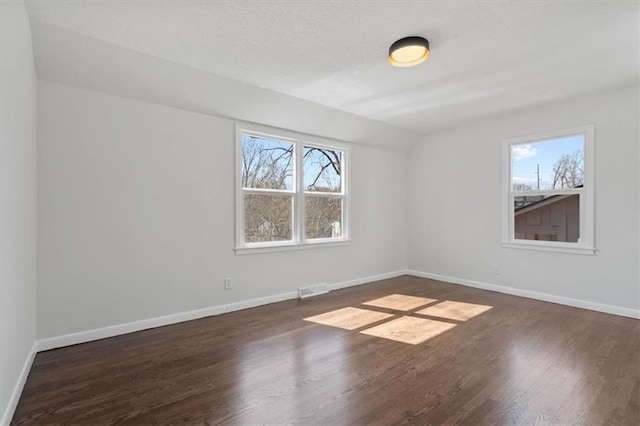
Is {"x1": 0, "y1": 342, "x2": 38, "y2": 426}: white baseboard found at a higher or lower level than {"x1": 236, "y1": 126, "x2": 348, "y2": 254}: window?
lower

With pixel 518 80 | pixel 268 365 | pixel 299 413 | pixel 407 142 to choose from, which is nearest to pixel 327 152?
pixel 407 142

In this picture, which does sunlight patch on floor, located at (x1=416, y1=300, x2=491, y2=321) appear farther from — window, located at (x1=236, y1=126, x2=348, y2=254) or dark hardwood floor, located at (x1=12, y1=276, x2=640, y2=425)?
window, located at (x1=236, y1=126, x2=348, y2=254)

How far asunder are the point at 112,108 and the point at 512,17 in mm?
3508

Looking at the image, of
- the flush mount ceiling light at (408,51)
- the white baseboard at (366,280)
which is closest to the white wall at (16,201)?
the flush mount ceiling light at (408,51)

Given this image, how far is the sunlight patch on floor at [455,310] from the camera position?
12.1ft

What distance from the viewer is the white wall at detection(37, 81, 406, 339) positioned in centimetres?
287

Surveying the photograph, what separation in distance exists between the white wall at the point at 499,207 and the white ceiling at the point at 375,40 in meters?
0.46

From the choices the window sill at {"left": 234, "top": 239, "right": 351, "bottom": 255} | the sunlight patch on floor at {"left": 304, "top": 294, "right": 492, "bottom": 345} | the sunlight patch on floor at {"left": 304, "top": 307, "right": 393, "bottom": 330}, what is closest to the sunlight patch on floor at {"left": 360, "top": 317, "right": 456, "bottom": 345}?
the sunlight patch on floor at {"left": 304, "top": 294, "right": 492, "bottom": 345}

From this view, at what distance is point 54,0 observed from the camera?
213 cm

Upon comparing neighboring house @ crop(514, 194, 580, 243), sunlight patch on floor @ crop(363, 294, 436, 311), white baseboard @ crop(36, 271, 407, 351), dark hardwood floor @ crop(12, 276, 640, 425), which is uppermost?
neighboring house @ crop(514, 194, 580, 243)

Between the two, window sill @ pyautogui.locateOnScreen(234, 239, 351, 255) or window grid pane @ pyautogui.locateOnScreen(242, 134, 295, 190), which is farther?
window grid pane @ pyautogui.locateOnScreen(242, 134, 295, 190)

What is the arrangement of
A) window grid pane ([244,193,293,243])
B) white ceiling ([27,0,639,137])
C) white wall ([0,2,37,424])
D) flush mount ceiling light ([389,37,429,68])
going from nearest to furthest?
white wall ([0,2,37,424]) → white ceiling ([27,0,639,137]) → flush mount ceiling light ([389,37,429,68]) → window grid pane ([244,193,293,243])

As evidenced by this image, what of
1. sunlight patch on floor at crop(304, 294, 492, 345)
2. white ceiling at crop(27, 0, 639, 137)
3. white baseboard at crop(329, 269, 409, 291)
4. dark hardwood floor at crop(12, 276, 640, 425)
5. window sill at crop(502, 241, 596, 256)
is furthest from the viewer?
white baseboard at crop(329, 269, 409, 291)

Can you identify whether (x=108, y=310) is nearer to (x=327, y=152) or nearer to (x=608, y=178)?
(x=327, y=152)
